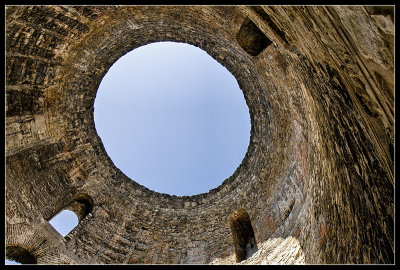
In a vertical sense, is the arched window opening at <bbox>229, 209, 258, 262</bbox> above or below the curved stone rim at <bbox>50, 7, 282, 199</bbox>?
below

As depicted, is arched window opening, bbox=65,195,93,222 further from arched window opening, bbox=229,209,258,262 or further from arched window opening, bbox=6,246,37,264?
arched window opening, bbox=229,209,258,262

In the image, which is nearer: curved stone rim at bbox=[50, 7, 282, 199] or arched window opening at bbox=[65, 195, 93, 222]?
curved stone rim at bbox=[50, 7, 282, 199]

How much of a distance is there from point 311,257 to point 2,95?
6.27 metres

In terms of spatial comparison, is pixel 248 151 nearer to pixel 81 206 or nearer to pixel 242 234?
pixel 242 234

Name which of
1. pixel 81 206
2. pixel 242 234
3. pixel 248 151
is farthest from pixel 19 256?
pixel 248 151

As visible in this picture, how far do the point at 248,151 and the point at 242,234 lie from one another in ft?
7.73

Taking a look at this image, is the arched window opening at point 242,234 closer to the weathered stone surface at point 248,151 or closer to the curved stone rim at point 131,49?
the weathered stone surface at point 248,151

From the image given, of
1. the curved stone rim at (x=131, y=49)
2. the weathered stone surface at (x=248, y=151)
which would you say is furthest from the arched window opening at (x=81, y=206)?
the curved stone rim at (x=131, y=49)

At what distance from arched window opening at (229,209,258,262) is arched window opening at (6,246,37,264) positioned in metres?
4.71

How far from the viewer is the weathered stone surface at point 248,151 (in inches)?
110

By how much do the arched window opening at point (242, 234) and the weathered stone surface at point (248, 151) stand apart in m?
0.19

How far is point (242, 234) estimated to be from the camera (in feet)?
26.0

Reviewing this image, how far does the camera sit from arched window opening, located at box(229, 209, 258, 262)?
7156 millimetres

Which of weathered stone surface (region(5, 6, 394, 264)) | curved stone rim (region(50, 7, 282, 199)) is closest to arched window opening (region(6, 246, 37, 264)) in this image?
weathered stone surface (region(5, 6, 394, 264))
